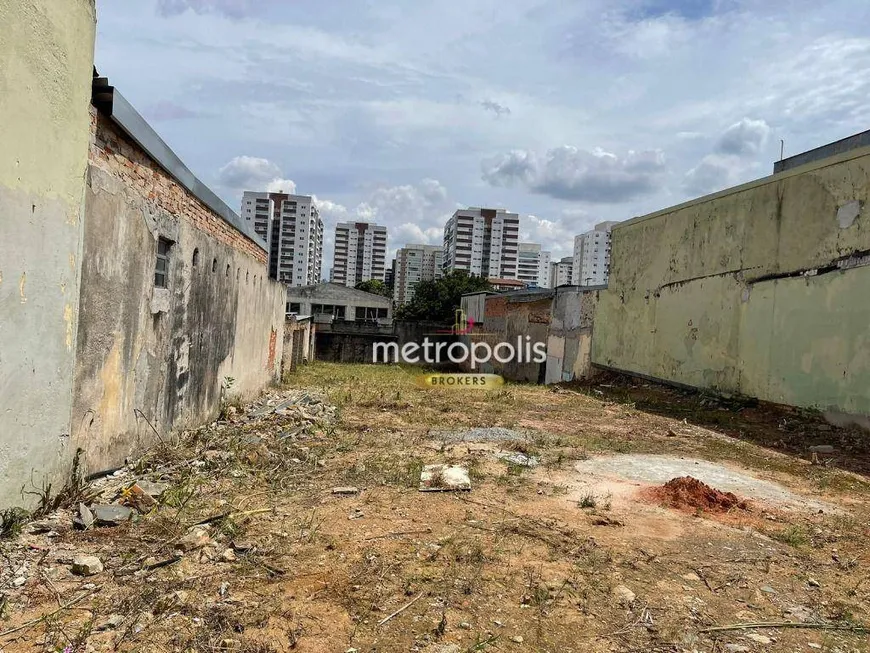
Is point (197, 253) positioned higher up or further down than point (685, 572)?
higher up

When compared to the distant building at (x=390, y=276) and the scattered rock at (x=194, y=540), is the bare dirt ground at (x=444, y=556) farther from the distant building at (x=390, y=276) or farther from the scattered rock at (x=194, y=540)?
the distant building at (x=390, y=276)

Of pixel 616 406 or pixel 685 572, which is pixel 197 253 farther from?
pixel 616 406

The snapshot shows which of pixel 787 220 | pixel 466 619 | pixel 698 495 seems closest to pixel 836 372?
pixel 787 220

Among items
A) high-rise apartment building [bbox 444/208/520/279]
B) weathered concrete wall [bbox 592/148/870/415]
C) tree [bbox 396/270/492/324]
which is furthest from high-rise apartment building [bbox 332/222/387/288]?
weathered concrete wall [bbox 592/148/870/415]

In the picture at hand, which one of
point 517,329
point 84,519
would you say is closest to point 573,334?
point 517,329

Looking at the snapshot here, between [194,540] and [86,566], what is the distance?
586 millimetres

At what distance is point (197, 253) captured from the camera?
648cm

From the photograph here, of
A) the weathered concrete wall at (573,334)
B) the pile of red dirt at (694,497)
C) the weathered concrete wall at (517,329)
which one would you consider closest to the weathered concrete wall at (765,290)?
the weathered concrete wall at (573,334)

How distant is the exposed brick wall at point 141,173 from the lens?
4.14m

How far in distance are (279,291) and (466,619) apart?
11.0 m

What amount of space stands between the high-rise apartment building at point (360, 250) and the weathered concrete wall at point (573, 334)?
80.8 m

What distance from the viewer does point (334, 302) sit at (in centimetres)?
4062

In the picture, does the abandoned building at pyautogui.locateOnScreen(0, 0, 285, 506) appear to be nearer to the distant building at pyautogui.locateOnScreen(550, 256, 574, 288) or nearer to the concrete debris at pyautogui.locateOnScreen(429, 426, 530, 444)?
the concrete debris at pyautogui.locateOnScreen(429, 426, 530, 444)

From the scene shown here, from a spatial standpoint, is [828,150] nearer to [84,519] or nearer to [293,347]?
[293,347]
